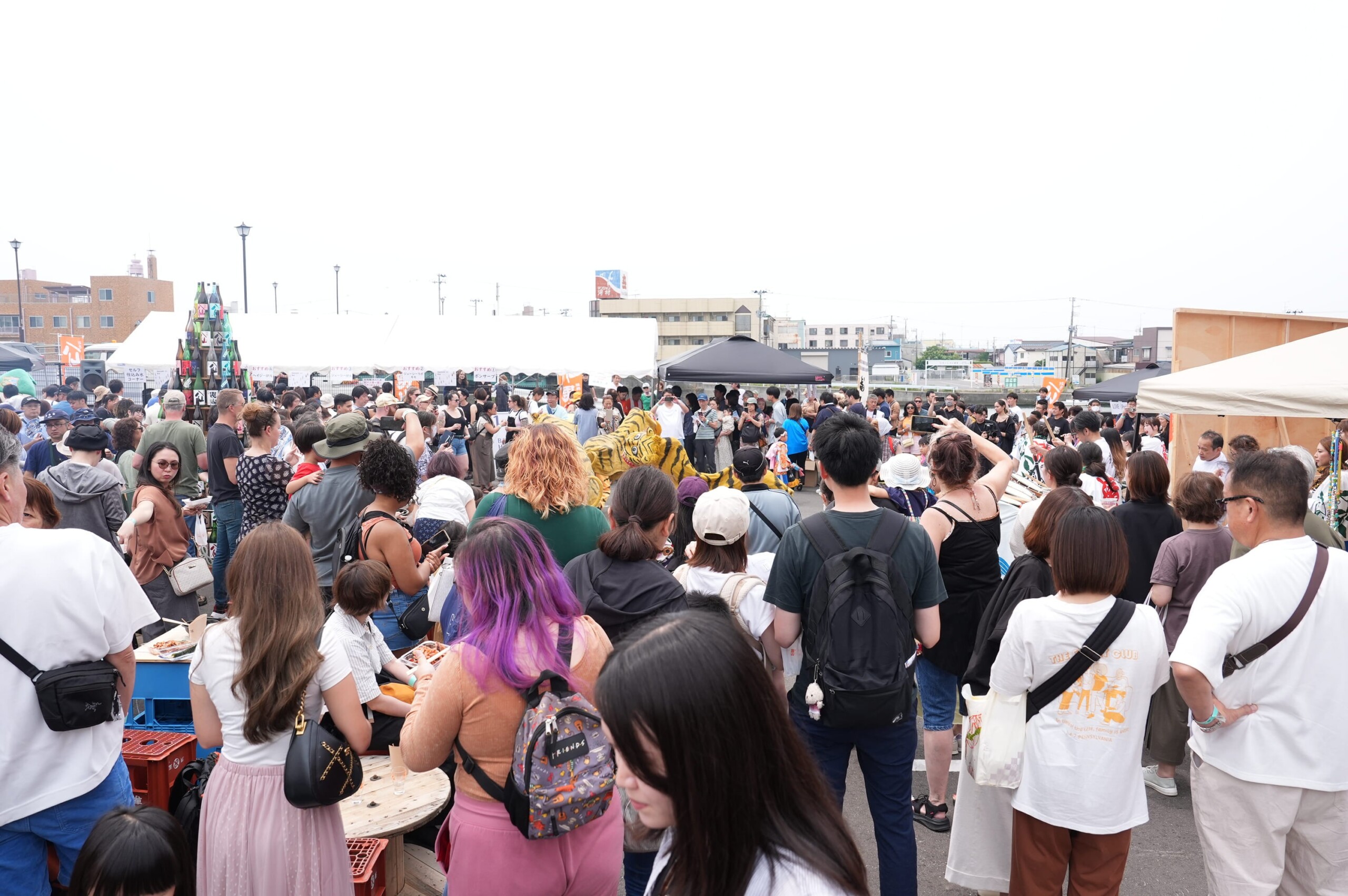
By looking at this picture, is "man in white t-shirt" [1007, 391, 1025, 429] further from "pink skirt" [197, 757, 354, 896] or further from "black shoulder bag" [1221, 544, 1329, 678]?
"pink skirt" [197, 757, 354, 896]

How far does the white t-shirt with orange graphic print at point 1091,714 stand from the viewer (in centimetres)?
266

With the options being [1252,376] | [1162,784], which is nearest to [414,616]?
[1162,784]

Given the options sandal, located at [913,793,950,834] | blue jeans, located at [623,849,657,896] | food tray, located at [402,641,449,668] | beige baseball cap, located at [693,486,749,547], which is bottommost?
sandal, located at [913,793,950,834]

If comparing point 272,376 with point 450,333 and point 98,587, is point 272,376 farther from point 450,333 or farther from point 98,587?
point 98,587

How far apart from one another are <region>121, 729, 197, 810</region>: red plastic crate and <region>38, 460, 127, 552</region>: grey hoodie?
2.16m

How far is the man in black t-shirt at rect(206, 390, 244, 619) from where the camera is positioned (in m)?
6.55

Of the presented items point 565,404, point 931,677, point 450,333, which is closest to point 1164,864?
point 931,677

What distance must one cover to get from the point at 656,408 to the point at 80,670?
11203 mm

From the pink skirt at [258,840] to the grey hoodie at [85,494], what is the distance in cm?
355

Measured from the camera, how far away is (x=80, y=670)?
2.44 metres

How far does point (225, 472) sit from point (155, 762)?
145 inches

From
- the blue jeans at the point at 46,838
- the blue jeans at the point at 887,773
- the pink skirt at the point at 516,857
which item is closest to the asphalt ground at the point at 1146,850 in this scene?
the blue jeans at the point at 887,773

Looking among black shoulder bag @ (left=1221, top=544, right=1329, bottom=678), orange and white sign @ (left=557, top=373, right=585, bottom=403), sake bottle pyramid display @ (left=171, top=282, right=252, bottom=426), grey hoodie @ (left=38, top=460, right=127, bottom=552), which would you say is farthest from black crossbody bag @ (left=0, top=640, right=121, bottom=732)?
orange and white sign @ (left=557, top=373, right=585, bottom=403)

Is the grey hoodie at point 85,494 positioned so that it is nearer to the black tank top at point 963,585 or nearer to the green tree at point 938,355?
the black tank top at point 963,585
